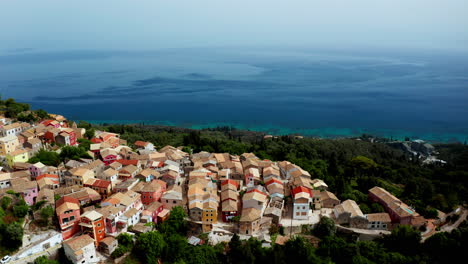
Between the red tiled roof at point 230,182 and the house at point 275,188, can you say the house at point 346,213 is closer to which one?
the house at point 275,188

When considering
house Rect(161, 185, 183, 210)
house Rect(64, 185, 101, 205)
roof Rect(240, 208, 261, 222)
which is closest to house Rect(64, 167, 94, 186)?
house Rect(64, 185, 101, 205)

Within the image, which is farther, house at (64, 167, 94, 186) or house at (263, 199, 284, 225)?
house at (64, 167, 94, 186)

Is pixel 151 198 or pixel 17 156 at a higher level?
pixel 17 156

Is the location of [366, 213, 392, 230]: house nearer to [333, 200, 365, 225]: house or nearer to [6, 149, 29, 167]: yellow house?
[333, 200, 365, 225]: house

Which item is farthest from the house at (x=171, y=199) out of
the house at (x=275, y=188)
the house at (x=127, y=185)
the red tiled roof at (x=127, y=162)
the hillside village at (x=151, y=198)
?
the house at (x=275, y=188)

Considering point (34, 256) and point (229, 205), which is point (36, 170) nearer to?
point (34, 256)

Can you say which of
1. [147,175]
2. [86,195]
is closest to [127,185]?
[147,175]
